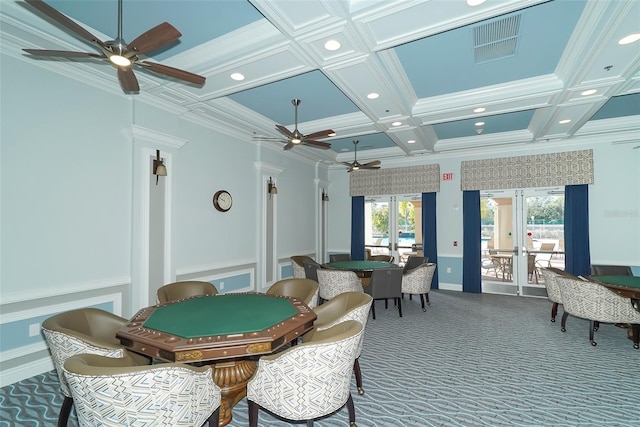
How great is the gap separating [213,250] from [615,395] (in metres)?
5.13

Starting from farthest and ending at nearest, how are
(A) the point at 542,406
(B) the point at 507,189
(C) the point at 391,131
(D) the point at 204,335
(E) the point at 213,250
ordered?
(B) the point at 507,189 → (C) the point at 391,131 → (E) the point at 213,250 → (A) the point at 542,406 → (D) the point at 204,335

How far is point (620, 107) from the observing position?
4.92 meters

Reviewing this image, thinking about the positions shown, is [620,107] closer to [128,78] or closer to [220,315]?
[220,315]

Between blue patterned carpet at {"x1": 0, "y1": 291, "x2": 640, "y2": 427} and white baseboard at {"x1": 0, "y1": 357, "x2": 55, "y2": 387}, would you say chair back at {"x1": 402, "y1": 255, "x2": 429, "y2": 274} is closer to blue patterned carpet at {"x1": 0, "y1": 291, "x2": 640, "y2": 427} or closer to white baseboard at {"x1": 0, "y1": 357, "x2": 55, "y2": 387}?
blue patterned carpet at {"x1": 0, "y1": 291, "x2": 640, "y2": 427}

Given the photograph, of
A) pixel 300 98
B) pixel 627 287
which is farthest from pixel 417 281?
pixel 300 98

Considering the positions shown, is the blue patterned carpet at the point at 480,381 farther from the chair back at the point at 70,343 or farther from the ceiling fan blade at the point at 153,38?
the ceiling fan blade at the point at 153,38

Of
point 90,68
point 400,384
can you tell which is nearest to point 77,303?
point 90,68

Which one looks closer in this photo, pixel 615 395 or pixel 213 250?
pixel 615 395

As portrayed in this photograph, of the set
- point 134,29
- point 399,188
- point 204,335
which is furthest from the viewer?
point 399,188

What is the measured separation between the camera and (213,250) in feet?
16.7

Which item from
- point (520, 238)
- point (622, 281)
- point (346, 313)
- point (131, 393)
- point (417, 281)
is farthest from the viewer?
point (520, 238)

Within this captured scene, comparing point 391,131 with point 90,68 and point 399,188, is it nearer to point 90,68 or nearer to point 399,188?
point 399,188

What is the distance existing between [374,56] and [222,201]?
3353 mm

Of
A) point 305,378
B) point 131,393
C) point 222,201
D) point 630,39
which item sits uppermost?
point 630,39
